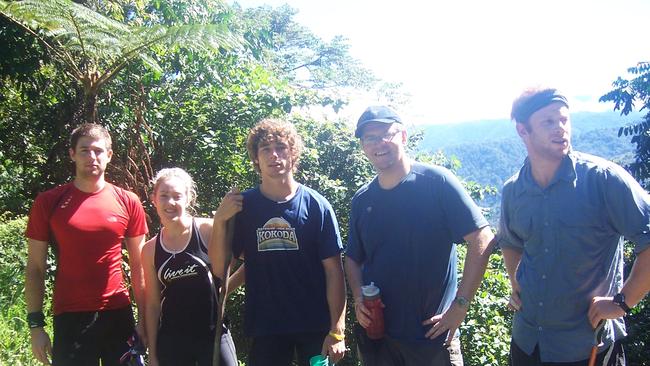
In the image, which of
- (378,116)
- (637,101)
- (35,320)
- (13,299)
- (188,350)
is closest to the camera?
(378,116)

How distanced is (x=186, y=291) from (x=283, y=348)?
0.65m

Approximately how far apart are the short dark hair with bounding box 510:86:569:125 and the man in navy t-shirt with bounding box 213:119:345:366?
115 centimetres

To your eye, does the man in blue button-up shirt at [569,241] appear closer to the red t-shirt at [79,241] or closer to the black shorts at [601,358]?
the black shorts at [601,358]

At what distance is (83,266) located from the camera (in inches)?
118

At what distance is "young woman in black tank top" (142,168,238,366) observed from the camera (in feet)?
9.66

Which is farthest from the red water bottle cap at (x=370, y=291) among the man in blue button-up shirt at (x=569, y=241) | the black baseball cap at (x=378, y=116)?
the black baseball cap at (x=378, y=116)

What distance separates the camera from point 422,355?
266 centimetres

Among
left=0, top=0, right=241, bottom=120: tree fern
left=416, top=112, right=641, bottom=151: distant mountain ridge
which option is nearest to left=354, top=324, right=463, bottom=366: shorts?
left=0, top=0, right=241, bottom=120: tree fern

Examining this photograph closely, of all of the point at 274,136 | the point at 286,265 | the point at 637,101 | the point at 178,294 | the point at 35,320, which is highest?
the point at 637,101

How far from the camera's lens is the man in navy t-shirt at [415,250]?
2.64 meters

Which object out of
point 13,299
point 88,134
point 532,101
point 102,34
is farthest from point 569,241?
point 13,299

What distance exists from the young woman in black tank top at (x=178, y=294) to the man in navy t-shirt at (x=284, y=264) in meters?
0.18

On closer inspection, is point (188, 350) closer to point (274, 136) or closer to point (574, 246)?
point (274, 136)

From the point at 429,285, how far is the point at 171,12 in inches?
257
